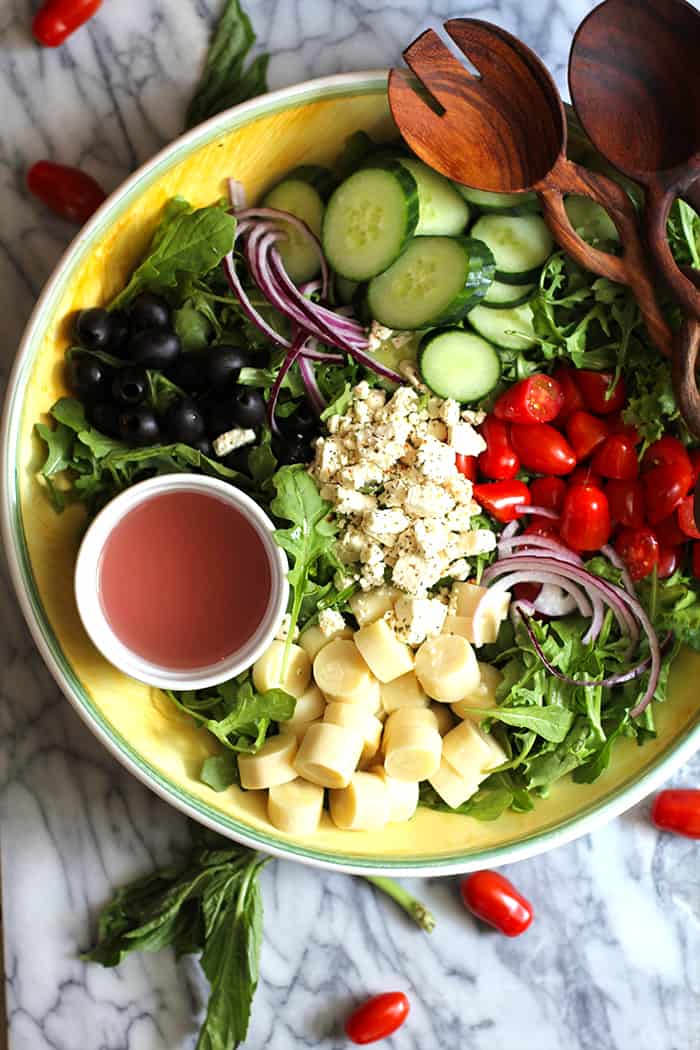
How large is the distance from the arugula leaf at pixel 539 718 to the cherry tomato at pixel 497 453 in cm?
54

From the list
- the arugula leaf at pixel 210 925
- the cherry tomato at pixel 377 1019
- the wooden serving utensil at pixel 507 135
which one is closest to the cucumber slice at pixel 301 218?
the wooden serving utensil at pixel 507 135

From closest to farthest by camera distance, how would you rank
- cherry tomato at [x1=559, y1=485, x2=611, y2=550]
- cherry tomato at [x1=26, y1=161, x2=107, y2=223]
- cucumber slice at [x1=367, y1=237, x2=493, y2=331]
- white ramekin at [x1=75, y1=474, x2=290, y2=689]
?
white ramekin at [x1=75, y1=474, x2=290, y2=689] → cucumber slice at [x1=367, y1=237, x2=493, y2=331] → cherry tomato at [x1=559, y1=485, x2=611, y2=550] → cherry tomato at [x1=26, y1=161, x2=107, y2=223]

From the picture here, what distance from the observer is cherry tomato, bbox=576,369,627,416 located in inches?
89.1

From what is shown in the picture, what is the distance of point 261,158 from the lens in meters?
2.24

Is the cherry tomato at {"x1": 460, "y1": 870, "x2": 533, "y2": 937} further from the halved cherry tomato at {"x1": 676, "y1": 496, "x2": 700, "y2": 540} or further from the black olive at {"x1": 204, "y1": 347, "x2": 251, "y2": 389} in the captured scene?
the black olive at {"x1": 204, "y1": 347, "x2": 251, "y2": 389}

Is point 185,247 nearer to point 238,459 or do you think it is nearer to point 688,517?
point 238,459

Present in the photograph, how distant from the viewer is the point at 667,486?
2.21 metres

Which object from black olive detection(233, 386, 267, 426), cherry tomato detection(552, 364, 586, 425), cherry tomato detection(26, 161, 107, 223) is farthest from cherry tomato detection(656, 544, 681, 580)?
cherry tomato detection(26, 161, 107, 223)

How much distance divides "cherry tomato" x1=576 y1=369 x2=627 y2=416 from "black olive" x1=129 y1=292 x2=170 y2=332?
98 cm

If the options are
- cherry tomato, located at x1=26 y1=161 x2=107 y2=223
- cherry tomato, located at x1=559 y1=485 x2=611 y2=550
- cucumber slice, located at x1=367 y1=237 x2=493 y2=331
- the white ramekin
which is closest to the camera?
the white ramekin

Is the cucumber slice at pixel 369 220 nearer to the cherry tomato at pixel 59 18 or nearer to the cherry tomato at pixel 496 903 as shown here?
the cherry tomato at pixel 59 18

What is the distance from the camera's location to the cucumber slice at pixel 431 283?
7.05ft

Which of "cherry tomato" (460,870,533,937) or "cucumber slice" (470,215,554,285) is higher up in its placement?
"cucumber slice" (470,215,554,285)

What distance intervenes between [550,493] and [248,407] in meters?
0.75
